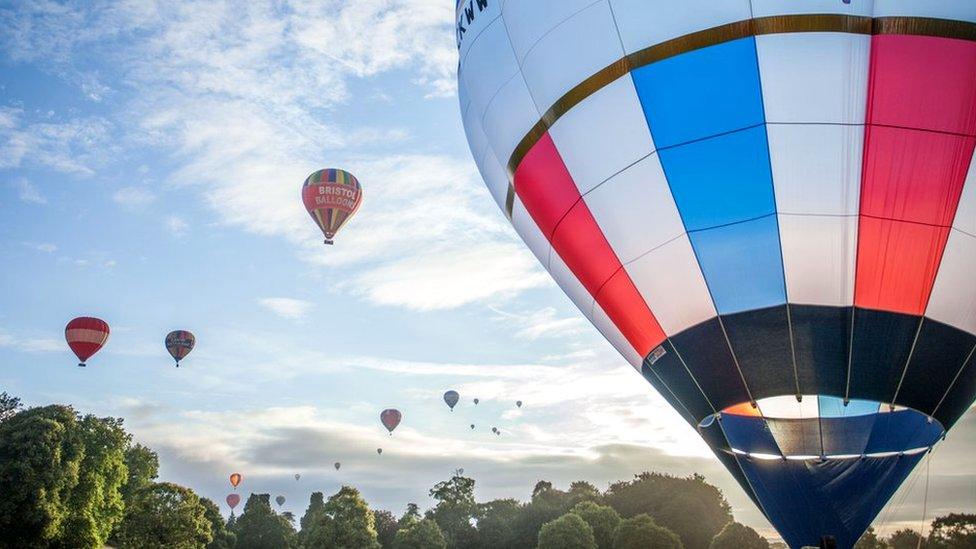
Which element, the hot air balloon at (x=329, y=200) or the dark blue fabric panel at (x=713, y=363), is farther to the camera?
the hot air balloon at (x=329, y=200)

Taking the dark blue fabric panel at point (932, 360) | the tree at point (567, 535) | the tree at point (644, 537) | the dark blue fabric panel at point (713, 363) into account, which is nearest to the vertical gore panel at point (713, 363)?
the dark blue fabric panel at point (713, 363)

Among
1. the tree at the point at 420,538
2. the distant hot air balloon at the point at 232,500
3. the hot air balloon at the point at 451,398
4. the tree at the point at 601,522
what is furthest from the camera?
the distant hot air balloon at the point at 232,500

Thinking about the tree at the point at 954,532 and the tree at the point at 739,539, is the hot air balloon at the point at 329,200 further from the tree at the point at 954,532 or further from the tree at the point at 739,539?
the tree at the point at 954,532

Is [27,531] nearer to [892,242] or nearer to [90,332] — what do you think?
[90,332]

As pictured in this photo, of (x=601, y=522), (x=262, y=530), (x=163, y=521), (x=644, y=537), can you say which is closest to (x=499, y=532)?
(x=601, y=522)

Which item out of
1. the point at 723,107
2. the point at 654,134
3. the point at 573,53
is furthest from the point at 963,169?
the point at 573,53

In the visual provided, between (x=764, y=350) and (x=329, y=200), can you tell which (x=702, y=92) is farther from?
(x=329, y=200)

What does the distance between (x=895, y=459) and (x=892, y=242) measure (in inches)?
111

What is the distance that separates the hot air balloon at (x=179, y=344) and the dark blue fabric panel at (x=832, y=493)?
40.5 m

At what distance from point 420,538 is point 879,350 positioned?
4376cm

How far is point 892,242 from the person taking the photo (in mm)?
8938

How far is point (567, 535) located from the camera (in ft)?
147

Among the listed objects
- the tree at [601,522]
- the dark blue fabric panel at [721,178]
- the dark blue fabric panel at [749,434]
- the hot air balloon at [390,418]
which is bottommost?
the dark blue fabric panel at [749,434]

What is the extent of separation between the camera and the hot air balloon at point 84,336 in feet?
129
